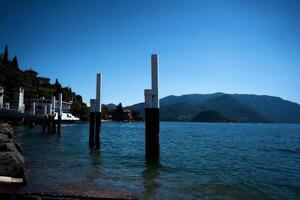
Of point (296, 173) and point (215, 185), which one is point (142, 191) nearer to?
point (215, 185)

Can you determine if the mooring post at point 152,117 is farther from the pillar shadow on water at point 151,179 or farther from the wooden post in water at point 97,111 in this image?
the wooden post in water at point 97,111

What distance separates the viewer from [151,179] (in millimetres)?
13812

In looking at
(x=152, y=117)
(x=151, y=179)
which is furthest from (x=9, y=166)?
(x=152, y=117)

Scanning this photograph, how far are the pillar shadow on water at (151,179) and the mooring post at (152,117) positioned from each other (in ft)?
1.24

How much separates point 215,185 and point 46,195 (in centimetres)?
825

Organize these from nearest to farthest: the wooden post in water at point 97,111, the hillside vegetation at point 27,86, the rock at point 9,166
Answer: the rock at point 9,166
the wooden post in water at point 97,111
the hillside vegetation at point 27,86

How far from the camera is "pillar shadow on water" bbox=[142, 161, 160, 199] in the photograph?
426 inches

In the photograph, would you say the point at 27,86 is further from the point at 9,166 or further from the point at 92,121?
the point at 9,166

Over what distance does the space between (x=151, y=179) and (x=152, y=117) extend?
13.7 feet

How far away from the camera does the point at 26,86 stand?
9281 cm

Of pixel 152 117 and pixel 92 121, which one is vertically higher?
pixel 152 117

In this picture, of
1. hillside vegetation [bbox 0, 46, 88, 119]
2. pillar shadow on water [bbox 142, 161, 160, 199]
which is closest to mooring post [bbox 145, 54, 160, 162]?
pillar shadow on water [bbox 142, 161, 160, 199]

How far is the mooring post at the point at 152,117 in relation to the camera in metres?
16.9

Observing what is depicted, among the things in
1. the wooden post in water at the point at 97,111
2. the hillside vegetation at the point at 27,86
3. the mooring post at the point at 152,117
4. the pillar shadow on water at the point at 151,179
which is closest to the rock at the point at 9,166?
the pillar shadow on water at the point at 151,179
